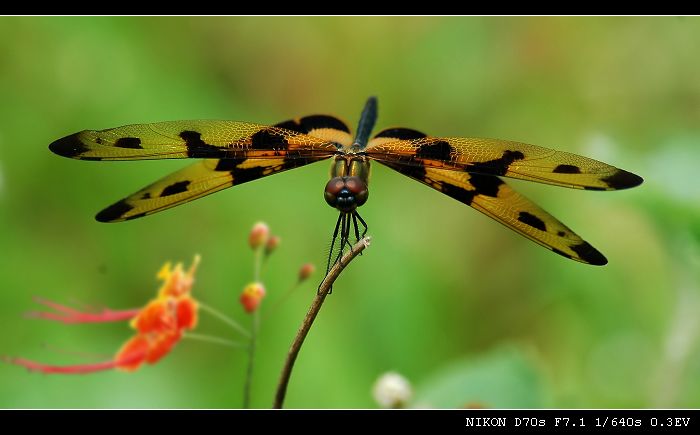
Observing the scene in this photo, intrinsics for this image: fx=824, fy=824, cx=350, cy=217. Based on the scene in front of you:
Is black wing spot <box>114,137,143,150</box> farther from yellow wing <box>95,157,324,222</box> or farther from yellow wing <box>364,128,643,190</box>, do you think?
yellow wing <box>364,128,643,190</box>

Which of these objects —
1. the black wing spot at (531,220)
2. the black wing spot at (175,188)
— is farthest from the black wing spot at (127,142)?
the black wing spot at (531,220)

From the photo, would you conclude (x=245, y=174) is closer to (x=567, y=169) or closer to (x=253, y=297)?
(x=253, y=297)

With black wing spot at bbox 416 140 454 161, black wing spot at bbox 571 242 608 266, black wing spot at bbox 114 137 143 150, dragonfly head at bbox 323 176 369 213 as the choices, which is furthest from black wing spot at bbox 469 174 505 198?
black wing spot at bbox 114 137 143 150

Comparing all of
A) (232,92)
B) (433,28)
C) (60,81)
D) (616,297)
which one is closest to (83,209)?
(60,81)

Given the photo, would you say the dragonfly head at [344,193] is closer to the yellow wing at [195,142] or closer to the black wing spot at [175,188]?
the yellow wing at [195,142]

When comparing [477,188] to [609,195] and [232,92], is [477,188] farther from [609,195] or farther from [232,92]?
[232,92]

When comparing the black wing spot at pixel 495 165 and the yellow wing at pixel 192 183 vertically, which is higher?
the black wing spot at pixel 495 165

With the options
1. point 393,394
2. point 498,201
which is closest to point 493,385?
point 393,394
